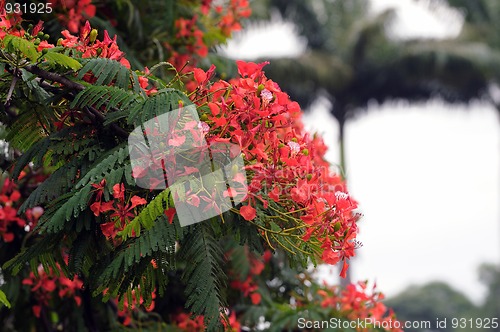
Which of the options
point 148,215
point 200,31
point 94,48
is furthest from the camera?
point 200,31

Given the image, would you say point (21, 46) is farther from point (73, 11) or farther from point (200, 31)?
point (200, 31)

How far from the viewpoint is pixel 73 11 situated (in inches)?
153

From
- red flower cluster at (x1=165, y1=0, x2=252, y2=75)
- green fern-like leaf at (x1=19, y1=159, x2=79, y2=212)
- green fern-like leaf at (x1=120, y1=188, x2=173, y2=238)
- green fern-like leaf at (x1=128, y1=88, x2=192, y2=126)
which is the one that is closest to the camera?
green fern-like leaf at (x1=120, y1=188, x2=173, y2=238)

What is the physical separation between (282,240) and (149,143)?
0.53 meters

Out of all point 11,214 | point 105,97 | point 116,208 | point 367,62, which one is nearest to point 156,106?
point 105,97

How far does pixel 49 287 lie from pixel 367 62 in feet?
53.6

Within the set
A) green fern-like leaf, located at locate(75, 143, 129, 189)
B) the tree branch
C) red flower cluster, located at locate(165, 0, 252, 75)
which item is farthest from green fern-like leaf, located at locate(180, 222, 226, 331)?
red flower cluster, located at locate(165, 0, 252, 75)

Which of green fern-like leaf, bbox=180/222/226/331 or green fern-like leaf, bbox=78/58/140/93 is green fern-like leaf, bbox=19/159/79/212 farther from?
green fern-like leaf, bbox=180/222/226/331

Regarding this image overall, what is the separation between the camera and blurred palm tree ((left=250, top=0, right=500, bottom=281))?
18.7m

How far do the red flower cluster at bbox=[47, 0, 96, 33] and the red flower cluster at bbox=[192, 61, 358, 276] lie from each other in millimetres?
1546

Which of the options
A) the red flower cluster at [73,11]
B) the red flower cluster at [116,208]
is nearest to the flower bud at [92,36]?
the red flower cluster at [116,208]

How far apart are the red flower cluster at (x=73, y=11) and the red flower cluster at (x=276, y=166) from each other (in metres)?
1.55

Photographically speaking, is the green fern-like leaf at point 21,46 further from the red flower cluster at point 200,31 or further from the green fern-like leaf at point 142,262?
the red flower cluster at point 200,31

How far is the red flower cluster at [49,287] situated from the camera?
399cm
